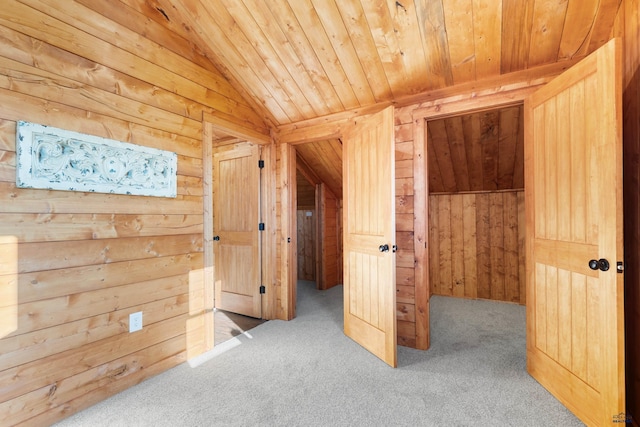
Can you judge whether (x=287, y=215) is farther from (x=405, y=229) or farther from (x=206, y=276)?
(x=405, y=229)

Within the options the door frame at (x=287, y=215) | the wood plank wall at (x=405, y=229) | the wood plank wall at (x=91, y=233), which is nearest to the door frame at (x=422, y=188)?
the wood plank wall at (x=405, y=229)

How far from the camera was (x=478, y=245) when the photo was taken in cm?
404

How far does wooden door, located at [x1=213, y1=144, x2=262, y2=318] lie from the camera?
10.8 ft

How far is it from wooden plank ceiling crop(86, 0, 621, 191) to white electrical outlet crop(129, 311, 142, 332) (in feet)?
6.53

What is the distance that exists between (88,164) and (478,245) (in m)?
4.36

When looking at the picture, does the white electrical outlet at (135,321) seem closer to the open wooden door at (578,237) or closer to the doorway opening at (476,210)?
the open wooden door at (578,237)

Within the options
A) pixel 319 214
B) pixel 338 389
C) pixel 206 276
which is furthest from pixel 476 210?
pixel 206 276

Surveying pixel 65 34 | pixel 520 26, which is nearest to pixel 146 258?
pixel 65 34

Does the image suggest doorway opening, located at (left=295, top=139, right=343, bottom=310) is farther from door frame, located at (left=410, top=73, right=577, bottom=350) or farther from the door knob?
the door knob

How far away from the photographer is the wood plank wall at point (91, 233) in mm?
1513

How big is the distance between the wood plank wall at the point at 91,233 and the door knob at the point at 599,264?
2579 mm

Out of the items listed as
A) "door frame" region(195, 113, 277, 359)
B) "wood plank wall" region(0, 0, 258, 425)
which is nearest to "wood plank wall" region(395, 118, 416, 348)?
"door frame" region(195, 113, 277, 359)

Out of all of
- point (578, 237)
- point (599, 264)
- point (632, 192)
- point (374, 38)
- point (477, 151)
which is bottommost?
point (599, 264)

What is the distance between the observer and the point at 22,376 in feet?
4.96
